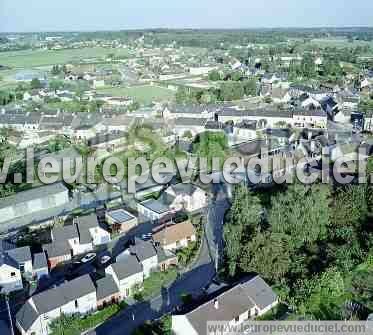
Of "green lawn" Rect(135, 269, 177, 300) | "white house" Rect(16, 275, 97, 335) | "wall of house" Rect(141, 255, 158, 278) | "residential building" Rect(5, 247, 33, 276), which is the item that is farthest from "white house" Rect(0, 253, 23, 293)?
"wall of house" Rect(141, 255, 158, 278)

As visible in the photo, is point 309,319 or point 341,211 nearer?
point 309,319

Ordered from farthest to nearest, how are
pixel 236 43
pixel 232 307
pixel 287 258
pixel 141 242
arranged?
pixel 236 43
pixel 141 242
pixel 287 258
pixel 232 307

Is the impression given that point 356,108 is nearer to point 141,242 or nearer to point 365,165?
point 365,165

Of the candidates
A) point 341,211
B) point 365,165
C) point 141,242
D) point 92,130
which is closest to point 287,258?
point 341,211

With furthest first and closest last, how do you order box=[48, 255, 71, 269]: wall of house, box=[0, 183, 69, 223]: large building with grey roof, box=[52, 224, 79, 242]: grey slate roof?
box=[0, 183, 69, 223]: large building with grey roof → box=[52, 224, 79, 242]: grey slate roof → box=[48, 255, 71, 269]: wall of house

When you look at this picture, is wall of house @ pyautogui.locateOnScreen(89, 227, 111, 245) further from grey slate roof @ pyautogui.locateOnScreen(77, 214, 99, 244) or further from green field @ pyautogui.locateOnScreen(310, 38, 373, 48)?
green field @ pyautogui.locateOnScreen(310, 38, 373, 48)

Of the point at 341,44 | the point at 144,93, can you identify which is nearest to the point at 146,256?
the point at 144,93

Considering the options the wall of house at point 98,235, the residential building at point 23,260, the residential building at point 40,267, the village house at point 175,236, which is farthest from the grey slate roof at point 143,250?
the residential building at point 23,260
